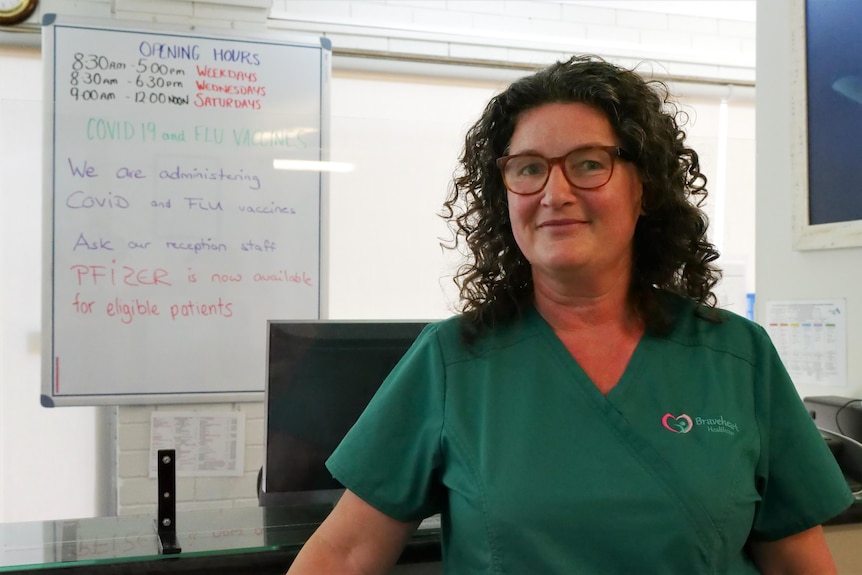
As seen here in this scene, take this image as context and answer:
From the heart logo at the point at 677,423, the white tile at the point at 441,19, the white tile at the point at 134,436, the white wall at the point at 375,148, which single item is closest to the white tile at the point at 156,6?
the white wall at the point at 375,148

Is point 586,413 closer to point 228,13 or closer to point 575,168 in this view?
point 575,168

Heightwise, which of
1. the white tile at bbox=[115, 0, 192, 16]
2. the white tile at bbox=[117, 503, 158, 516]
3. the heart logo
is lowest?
the white tile at bbox=[117, 503, 158, 516]

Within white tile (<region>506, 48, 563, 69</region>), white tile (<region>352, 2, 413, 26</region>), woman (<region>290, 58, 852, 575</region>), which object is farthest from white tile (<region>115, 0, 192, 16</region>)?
woman (<region>290, 58, 852, 575</region>)

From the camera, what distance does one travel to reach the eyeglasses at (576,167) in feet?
3.50

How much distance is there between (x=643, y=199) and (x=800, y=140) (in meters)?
1.26

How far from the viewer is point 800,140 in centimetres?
216

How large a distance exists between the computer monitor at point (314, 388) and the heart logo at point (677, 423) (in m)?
0.61

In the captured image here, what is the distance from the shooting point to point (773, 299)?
2.28m

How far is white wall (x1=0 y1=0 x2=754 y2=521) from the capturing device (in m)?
3.03

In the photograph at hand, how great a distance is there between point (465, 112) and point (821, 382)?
2093 millimetres

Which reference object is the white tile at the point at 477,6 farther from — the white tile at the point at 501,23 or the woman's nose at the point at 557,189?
the woman's nose at the point at 557,189

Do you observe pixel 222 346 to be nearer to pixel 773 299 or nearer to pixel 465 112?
pixel 465 112

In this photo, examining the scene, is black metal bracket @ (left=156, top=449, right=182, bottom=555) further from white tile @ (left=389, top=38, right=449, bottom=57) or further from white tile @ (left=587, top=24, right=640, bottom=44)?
white tile @ (left=587, top=24, right=640, bottom=44)

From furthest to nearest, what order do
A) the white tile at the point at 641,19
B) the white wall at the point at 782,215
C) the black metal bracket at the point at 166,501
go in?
the white tile at the point at 641,19
the white wall at the point at 782,215
the black metal bracket at the point at 166,501
